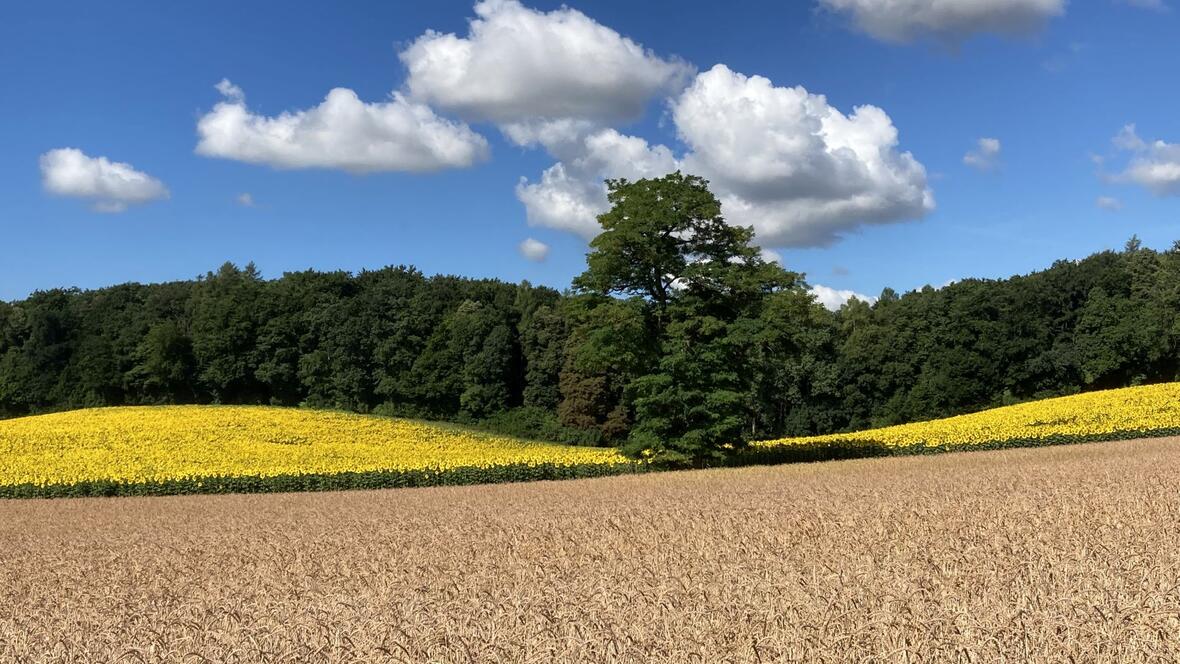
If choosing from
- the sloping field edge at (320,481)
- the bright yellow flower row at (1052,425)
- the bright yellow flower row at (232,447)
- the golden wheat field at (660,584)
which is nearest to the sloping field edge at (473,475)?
the sloping field edge at (320,481)

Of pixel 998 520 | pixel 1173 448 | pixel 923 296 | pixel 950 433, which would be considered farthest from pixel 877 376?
pixel 998 520

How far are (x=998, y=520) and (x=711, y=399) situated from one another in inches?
760

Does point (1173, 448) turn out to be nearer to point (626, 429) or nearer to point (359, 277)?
point (626, 429)

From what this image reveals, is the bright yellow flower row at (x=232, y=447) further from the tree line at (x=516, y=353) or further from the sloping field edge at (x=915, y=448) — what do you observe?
the tree line at (x=516, y=353)

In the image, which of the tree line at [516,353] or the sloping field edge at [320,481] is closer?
the sloping field edge at [320,481]

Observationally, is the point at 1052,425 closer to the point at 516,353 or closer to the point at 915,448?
the point at 915,448

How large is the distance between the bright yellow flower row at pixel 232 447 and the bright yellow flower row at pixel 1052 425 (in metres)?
11.9

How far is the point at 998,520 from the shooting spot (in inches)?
387

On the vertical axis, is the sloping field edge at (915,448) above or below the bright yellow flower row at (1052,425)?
below

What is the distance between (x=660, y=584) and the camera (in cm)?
701

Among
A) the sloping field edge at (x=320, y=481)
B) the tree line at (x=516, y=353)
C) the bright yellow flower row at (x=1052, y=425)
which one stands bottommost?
the sloping field edge at (x=320, y=481)

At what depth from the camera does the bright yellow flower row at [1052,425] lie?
1337 inches

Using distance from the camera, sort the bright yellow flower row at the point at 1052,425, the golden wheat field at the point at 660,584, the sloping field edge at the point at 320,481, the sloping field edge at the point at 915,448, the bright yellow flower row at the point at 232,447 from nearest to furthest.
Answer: the golden wheat field at the point at 660,584
the sloping field edge at the point at 320,481
the bright yellow flower row at the point at 232,447
the sloping field edge at the point at 915,448
the bright yellow flower row at the point at 1052,425

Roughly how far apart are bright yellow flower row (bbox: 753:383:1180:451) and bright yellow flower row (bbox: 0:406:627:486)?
11.9 meters
